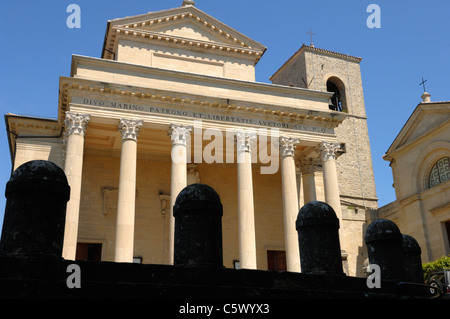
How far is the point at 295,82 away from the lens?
171 ft

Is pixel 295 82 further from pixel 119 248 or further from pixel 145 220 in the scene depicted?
pixel 119 248

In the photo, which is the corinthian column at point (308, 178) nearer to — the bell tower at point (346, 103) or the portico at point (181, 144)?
the portico at point (181, 144)

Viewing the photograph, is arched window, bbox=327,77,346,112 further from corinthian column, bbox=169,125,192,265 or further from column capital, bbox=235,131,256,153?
corinthian column, bbox=169,125,192,265

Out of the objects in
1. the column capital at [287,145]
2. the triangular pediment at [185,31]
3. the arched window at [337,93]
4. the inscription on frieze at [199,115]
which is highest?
the arched window at [337,93]

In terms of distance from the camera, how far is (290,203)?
23.5m

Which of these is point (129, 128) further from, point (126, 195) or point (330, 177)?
point (330, 177)

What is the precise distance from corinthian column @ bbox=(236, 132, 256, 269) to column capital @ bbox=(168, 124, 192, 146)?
2.67 metres

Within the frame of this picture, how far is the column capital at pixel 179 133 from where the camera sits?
22516mm

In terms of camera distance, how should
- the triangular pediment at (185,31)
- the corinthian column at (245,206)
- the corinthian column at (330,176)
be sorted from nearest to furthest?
the corinthian column at (245,206) → the corinthian column at (330,176) → the triangular pediment at (185,31)

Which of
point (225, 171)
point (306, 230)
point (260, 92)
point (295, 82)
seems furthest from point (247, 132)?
point (295, 82)

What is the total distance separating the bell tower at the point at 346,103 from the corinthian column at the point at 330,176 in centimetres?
1989

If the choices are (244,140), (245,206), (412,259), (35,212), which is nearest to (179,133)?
(244,140)

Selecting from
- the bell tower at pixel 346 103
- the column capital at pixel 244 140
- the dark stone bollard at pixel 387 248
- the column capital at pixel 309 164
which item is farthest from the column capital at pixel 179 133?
the bell tower at pixel 346 103

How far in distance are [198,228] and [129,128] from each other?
1682 cm
